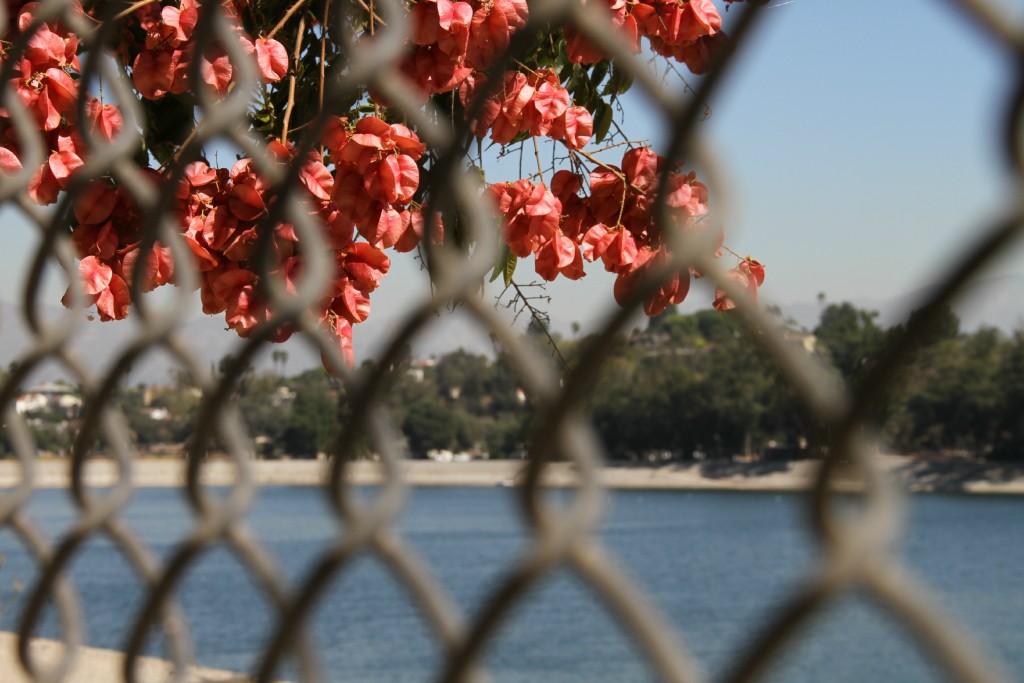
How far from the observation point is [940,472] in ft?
171

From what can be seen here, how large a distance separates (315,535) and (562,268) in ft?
167

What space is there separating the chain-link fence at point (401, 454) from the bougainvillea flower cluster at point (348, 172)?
0.18 metres

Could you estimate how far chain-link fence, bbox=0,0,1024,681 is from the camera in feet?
1.40

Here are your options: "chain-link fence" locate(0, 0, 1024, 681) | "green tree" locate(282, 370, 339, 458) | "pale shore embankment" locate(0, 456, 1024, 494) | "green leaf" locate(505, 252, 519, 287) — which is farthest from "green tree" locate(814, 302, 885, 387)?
"pale shore embankment" locate(0, 456, 1024, 494)

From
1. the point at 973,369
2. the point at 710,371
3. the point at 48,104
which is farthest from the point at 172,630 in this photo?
the point at 710,371

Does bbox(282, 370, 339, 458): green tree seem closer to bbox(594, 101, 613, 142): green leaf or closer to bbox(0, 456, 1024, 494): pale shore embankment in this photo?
bbox(594, 101, 613, 142): green leaf

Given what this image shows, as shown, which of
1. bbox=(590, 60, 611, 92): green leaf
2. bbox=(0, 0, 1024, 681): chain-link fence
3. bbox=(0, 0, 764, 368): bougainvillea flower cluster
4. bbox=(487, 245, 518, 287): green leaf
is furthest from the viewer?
bbox=(590, 60, 611, 92): green leaf

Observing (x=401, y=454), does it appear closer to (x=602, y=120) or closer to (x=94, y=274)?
(x=94, y=274)

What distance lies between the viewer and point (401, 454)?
2.24 feet

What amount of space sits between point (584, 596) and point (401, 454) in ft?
28.0

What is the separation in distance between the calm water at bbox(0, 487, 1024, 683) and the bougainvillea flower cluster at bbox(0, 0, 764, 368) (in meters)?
0.63

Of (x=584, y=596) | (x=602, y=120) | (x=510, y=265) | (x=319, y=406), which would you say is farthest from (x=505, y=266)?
(x=584, y=596)

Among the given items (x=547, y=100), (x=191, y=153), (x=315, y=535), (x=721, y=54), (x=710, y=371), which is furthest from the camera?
(x=315, y=535)

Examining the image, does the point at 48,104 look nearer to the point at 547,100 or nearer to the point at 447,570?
the point at 547,100
